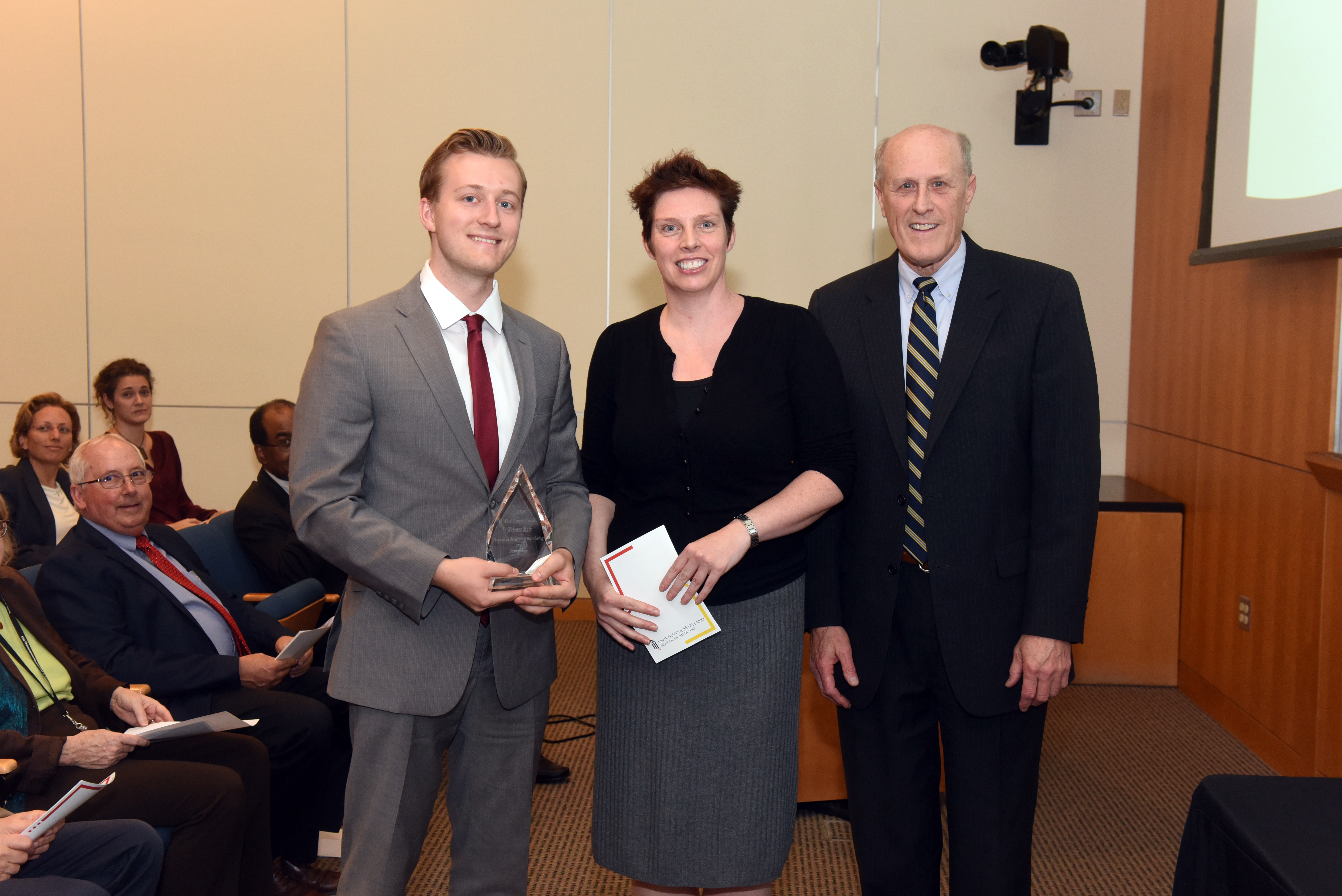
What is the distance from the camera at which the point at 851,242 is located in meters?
5.50

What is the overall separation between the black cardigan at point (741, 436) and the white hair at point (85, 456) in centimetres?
171

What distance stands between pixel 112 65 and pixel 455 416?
519 centimetres

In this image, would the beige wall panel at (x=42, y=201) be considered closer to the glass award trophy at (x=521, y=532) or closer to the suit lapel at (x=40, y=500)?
the suit lapel at (x=40, y=500)

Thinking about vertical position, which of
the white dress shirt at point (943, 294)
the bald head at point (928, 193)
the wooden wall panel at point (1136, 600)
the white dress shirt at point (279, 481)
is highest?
the bald head at point (928, 193)

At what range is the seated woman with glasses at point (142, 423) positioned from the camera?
16.2ft

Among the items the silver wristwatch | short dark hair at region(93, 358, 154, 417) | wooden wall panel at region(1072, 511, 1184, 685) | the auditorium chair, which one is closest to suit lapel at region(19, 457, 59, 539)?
short dark hair at region(93, 358, 154, 417)

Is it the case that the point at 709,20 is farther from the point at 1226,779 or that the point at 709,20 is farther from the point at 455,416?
the point at 1226,779

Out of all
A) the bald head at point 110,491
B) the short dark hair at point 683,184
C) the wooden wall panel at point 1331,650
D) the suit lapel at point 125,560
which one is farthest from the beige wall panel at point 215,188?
the wooden wall panel at point 1331,650

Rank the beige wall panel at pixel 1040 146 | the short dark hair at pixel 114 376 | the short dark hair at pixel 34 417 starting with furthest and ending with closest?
the beige wall panel at pixel 1040 146, the short dark hair at pixel 114 376, the short dark hair at pixel 34 417

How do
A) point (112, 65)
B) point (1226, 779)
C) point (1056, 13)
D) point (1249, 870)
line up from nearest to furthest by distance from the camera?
point (1249, 870), point (1226, 779), point (1056, 13), point (112, 65)

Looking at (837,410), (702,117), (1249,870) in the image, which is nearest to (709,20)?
(702,117)

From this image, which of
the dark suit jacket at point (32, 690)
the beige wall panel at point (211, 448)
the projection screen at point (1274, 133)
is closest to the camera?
the dark suit jacket at point (32, 690)

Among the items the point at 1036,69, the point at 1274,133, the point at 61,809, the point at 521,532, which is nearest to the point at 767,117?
the point at 1036,69

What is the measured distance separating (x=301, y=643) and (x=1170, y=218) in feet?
14.5
